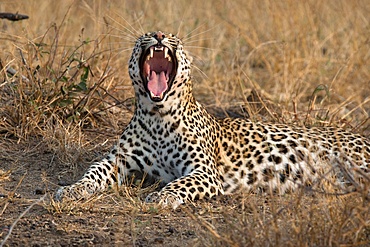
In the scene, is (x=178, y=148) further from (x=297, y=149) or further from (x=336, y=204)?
(x=336, y=204)

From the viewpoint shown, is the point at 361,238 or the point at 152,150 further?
the point at 152,150

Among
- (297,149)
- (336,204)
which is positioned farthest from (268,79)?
(336,204)

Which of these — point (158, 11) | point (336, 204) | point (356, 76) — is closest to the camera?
point (336, 204)

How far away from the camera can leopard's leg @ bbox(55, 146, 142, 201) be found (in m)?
6.35

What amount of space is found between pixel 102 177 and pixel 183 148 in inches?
27.3

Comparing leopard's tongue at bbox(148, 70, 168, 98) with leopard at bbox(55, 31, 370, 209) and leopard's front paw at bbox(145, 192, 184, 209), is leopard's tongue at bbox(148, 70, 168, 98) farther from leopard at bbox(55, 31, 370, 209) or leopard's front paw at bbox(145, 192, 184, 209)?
leopard's front paw at bbox(145, 192, 184, 209)

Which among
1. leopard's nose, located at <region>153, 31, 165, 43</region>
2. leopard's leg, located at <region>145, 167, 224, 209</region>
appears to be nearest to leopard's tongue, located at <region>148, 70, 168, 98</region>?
leopard's nose, located at <region>153, 31, 165, 43</region>

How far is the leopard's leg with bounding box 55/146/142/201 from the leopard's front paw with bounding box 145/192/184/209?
1.57 feet

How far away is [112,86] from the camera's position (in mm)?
8523

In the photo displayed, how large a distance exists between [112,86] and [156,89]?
1767 millimetres

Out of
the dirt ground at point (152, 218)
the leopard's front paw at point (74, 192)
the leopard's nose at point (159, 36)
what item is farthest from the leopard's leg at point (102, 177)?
the leopard's nose at point (159, 36)

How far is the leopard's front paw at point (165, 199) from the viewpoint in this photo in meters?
6.19

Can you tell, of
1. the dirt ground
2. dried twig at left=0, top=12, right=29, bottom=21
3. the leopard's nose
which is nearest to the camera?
the dirt ground

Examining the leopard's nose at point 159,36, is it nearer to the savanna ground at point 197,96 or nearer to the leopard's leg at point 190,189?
the savanna ground at point 197,96
